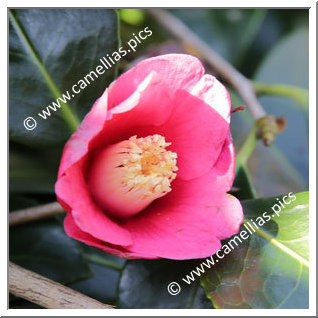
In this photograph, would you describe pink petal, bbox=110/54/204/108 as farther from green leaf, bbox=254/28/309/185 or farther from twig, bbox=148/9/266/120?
green leaf, bbox=254/28/309/185

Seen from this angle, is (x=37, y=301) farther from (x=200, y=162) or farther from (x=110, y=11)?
(x=110, y=11)

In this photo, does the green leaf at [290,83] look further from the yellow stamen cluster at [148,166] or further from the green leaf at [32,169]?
Result: the green leaf at [32,169]

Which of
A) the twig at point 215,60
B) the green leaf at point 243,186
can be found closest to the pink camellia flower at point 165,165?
the green leaf at point 243,186

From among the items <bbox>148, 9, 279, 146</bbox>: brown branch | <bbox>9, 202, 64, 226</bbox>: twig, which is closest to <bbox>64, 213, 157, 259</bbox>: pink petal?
<bbox>9, 202, 64, 226</bbox>: twig

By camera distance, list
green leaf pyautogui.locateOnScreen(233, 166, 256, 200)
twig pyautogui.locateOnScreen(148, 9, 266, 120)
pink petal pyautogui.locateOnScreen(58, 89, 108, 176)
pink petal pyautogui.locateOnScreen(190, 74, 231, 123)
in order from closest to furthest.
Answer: pink petal pyautogui.locateOnScreen(58, 89, 108, 176), pink petal pyautogui.locateOnScreen(190, 74, 231, 123), green leaf pyautogui.locateOnScreen(233, 166, 256, 200), twig pyautogui.locateOnScreen(148, 9, 266, 120)

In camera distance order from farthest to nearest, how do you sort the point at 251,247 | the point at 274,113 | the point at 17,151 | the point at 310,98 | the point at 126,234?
the point at 274,113 < the point at 310,98 < the point at 17,151 < the point at 251,247 < the point at 126,234
